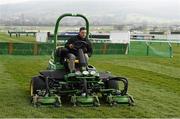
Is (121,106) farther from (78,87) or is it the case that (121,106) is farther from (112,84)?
(78,87)

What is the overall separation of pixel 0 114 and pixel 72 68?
8.84 ft

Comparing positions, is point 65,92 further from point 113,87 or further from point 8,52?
point 8,52

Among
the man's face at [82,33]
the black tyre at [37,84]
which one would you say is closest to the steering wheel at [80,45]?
the man's face at [82,33]

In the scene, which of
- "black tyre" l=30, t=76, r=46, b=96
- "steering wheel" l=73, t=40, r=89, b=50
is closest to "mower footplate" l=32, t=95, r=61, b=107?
"black tyre" l=30, t=76, r=46, b=96

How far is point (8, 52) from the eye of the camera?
34094mm

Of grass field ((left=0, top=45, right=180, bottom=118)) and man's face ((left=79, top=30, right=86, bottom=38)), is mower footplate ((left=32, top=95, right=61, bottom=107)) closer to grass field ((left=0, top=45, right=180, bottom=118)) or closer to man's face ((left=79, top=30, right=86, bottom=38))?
grass field ((left=0, top=45, right=180, bottom=118))

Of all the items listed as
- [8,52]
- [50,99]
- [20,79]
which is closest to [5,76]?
[20,79]

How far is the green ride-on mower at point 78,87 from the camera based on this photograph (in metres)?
11.9

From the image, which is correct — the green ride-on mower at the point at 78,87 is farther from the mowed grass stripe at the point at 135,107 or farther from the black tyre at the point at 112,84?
the mowed grass stripe at the point at 135,107

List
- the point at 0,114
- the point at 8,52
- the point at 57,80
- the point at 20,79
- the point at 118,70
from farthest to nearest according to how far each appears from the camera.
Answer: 1. the point at 8,52
2. the point at 118,70
3. the point at 20,79
4. the point at 57,80
5. the point at 0,114

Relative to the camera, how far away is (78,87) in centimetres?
1252

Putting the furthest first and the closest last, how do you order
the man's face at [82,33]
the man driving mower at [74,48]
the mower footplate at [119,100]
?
the man's face at [82,33]
the man driving mower at [74,48]
the mower footplate at [119,100]

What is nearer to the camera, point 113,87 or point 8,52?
point 113,87

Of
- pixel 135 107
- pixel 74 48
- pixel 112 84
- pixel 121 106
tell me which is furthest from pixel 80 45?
pixel 135 107
